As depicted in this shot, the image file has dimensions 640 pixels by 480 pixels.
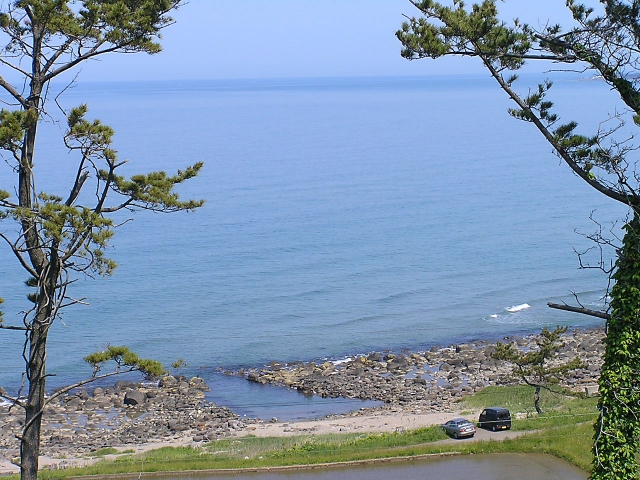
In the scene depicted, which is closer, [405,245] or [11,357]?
[11,357]

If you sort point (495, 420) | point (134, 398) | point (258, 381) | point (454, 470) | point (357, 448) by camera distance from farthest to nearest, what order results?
point (258, 381) → point (134, 398) → point (495, 420) → point (357, 448) → point (454, 470)

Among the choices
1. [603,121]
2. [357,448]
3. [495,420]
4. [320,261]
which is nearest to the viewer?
[603,121]

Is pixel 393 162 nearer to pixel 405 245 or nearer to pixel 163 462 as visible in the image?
pixel 405 245

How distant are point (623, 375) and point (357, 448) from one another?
44.0ft

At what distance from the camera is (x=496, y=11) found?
1249 cm

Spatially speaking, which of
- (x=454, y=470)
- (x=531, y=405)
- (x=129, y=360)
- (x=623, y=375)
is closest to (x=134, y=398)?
(x=531, y=405)

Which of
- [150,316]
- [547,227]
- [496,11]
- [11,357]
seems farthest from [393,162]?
[496,11]

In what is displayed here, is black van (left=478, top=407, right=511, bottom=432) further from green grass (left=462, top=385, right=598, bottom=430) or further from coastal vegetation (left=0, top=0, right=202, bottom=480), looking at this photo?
coastal vegetation (left=0, top=0, right=202, bottom=480)

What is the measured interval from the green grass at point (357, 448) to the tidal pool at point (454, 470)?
20.6 inches

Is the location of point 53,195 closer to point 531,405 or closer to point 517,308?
point 531,405

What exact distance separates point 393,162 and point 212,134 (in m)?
44.2

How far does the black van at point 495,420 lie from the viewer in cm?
2600

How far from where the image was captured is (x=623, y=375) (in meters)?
12.6

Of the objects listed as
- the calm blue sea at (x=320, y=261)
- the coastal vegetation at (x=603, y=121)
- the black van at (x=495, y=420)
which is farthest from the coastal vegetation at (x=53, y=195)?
the calm blue sea at (x=320, y=261)
